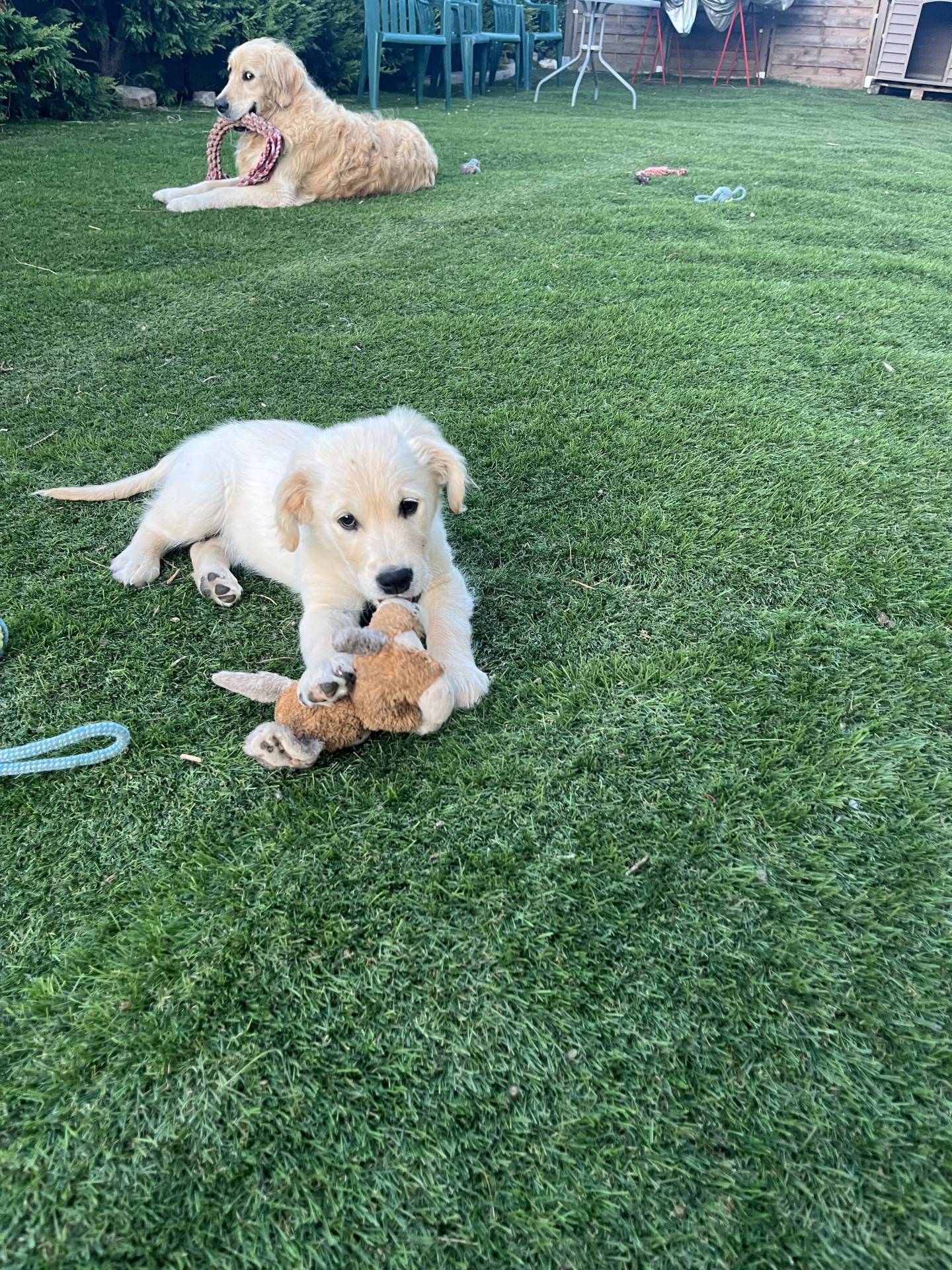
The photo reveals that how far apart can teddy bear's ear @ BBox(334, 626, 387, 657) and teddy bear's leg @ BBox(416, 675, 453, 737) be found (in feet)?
0.53

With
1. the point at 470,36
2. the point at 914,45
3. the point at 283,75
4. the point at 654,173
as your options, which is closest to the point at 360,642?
the point at 283,75

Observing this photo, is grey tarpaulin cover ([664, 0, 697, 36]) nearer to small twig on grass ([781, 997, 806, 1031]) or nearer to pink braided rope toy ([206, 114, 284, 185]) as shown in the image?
pink braided rope toy ([206, 114, 284, 185])

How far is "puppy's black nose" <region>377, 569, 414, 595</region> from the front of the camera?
208 cm

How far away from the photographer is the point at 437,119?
11.7m

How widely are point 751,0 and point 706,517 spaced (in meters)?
20.5

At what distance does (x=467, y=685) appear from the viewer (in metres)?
2.11

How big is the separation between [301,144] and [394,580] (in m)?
6.74

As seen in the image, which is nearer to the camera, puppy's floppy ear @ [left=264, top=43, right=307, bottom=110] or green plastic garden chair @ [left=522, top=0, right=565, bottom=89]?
puppy's floppy ear @ [left=264, top=43, right=307, bottom=110]

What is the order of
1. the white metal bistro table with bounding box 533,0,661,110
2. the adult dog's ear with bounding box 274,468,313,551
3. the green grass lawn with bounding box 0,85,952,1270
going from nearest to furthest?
1. the green grass lawn with bounding box 0,85,952,1270
2. the adult dog's ear with bounding box 274,468,313,551
3. the white metal bistro table with bounding box 533,0,661,110

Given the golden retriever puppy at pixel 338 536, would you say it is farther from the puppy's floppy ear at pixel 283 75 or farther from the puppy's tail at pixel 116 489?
the puppy's floppy ear at pixel 283 75

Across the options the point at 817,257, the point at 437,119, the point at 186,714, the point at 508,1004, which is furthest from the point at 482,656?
the point at 437,119

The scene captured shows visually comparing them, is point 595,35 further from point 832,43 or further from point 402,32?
point 402,32

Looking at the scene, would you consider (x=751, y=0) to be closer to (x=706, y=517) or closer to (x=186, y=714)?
(x=706, y=517)

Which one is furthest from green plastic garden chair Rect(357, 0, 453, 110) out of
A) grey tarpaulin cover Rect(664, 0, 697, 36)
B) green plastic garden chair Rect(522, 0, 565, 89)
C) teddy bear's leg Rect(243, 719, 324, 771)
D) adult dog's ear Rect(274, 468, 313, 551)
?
teddy bear's leg Rect(243, 719, 324, 771)
